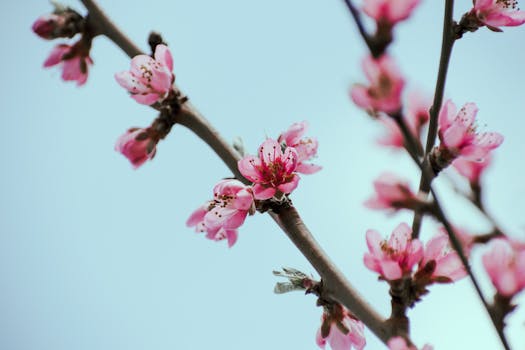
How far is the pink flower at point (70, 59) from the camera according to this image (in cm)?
138

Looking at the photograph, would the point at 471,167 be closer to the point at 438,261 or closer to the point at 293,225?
the point at 438,261

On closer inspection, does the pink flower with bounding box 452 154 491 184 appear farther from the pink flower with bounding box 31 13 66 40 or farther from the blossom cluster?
the pink flower with bounding box 31 13 66 40

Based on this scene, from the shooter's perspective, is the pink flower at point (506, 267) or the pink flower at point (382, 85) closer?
the pink flower at point (382, 85)

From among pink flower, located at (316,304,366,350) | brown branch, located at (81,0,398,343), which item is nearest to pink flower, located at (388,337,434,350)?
brown branch, located at (81,0,398,343)

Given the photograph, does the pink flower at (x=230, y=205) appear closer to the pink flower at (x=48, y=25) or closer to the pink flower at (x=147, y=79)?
the pink flower at (x=147, y=79)

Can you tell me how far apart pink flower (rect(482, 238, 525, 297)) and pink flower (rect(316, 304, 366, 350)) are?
1.60 feet

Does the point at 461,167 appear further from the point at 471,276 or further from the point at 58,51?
the point at 58,51

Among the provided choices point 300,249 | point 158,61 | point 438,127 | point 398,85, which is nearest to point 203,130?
point 158,61

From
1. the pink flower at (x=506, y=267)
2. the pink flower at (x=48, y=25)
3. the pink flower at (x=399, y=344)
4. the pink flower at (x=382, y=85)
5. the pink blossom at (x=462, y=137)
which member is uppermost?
the pink flower at (x=48, y=25)

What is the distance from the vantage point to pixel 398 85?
692mm

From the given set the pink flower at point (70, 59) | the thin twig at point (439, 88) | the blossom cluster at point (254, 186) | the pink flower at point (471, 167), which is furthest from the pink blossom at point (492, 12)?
the pink flower at point (70, 59)

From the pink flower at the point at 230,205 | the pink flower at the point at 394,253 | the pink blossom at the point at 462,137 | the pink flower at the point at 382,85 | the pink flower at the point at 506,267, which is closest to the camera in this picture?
the pink flower at the point at 382,85

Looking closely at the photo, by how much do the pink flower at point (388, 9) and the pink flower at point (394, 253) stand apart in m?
0.43

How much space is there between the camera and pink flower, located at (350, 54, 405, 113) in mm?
688
